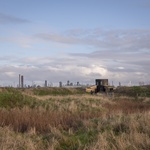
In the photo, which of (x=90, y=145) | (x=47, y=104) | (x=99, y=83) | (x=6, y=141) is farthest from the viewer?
(x=99, y=83)

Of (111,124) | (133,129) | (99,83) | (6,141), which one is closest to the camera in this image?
(6,141)

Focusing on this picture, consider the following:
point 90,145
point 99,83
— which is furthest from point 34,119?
point 99,83

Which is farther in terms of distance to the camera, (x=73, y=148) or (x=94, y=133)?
(x=94, y=133)

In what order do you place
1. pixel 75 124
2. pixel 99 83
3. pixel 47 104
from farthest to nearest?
pixel 99 83 → pixel 47 104 → pixel 75 124

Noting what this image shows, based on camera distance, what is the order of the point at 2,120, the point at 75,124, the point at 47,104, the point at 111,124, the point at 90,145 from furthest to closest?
the point at 47,104, the point at 2,120, the point at 75,124, the point at 111,124, the point at 90,145

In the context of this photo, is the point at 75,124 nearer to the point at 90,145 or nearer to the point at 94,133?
the point at 94,133

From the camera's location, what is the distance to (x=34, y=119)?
14719 millimetres

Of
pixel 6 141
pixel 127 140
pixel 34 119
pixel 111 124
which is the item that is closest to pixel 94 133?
pixel 111 124

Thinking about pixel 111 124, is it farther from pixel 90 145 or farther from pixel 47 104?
pixel 47 104

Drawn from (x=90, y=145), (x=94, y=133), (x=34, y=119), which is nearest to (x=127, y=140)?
(x=90, y=145)

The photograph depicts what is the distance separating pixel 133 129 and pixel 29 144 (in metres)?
3.22

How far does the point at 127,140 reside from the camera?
8.82 metres

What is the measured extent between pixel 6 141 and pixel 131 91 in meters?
54.1

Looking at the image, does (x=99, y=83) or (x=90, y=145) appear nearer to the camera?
(x=90, y=145)
